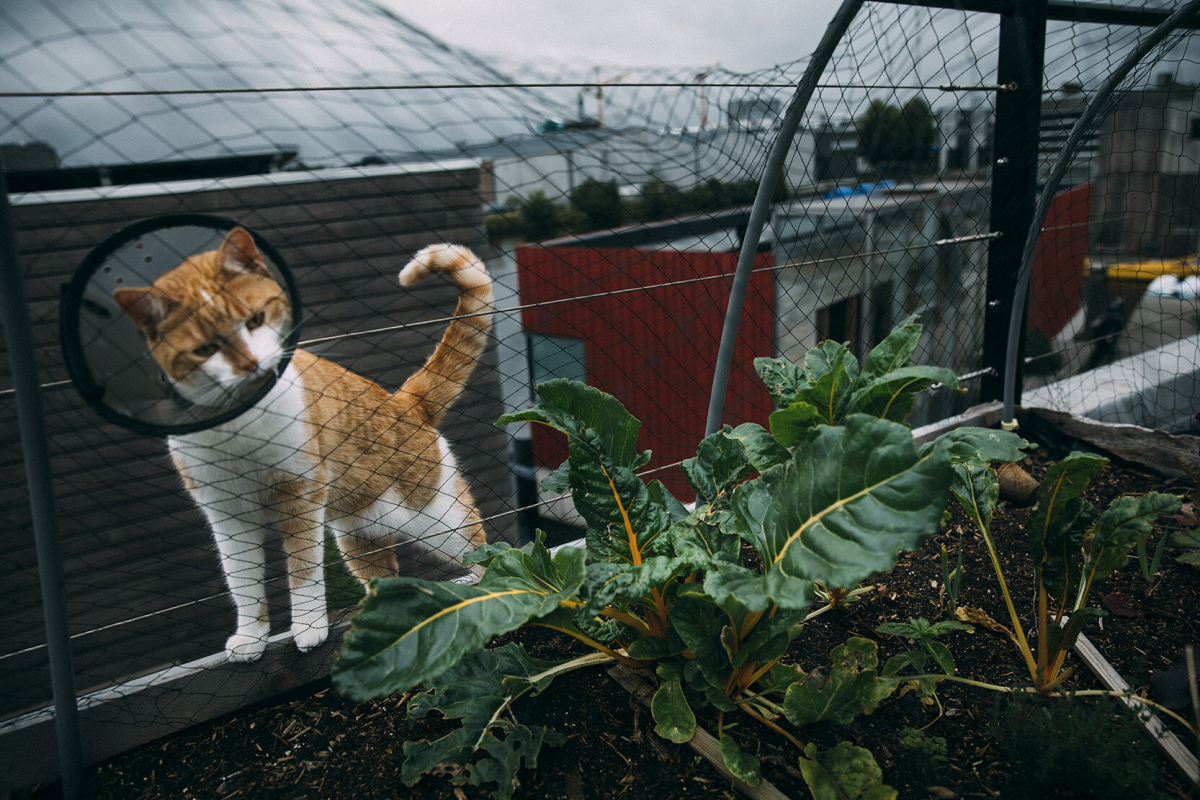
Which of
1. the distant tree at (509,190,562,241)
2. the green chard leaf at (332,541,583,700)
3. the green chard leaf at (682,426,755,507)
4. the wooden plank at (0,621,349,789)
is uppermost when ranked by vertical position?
the distant tree at (509,190,562,241)

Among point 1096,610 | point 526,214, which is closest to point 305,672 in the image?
point 1096,610

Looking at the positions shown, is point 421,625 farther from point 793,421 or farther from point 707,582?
point 793,421

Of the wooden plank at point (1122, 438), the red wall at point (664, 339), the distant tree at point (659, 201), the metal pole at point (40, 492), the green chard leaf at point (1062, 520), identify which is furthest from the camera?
the red wall at point (664, 339)

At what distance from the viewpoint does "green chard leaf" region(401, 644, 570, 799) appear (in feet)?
3.92

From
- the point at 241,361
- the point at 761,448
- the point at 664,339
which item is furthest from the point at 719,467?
the point at 664,339

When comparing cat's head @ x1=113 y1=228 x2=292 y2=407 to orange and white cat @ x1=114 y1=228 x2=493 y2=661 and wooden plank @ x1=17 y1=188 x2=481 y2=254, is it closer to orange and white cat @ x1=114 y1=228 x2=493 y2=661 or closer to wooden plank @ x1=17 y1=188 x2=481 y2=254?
orange and white cat @ x1=114 y1=228 x2=493 y2=661

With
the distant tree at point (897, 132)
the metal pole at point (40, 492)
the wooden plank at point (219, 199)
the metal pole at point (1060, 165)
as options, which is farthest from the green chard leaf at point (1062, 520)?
the wooden plank at point (219, 199)

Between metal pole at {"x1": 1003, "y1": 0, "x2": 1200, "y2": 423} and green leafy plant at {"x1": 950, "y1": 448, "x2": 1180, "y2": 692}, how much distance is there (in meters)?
1.36

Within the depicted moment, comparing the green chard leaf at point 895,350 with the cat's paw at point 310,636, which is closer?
the green chard leaf at point 895,350

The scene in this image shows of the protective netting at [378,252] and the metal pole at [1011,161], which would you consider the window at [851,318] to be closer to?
the protective netting at [378,252]

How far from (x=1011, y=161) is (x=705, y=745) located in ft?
8.59

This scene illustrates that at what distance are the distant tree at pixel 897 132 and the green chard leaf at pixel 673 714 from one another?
2.09m

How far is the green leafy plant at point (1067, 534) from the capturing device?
4.13ft

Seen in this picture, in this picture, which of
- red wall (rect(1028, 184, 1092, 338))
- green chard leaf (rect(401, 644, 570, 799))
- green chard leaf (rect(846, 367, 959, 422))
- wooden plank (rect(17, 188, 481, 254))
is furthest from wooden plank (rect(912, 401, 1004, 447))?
red wall (rect(1028, 184, 1092, 338))
